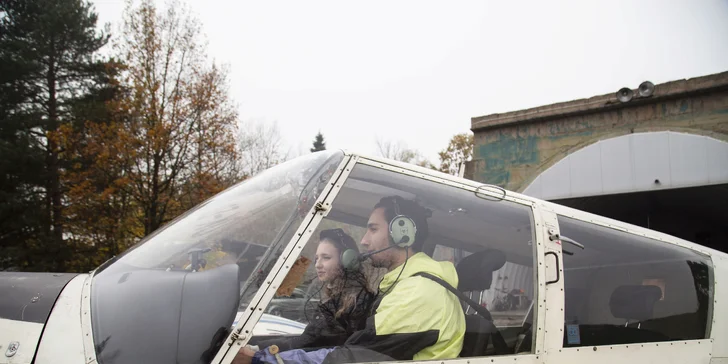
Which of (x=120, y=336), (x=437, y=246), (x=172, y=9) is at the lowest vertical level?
(x=120, y=336)

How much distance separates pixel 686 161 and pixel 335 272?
353 inches

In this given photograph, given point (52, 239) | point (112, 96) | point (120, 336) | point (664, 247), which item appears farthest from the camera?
point (112, 96)

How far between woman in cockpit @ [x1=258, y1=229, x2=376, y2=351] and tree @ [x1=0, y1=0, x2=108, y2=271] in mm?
18750

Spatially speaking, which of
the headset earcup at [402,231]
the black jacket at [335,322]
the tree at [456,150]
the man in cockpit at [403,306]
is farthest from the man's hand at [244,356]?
the tree at [456,150]

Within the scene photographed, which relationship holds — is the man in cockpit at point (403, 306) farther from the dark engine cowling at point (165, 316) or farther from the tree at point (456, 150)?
the tree at point (456, 150)

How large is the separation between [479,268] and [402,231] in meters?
0.45

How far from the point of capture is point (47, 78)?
64.4 feet

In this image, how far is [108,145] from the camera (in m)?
16.6

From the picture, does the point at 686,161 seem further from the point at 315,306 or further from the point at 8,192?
the point at 8,192

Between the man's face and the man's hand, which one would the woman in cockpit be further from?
the man's hand

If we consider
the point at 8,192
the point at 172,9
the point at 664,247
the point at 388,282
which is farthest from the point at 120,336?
the point at 8,192

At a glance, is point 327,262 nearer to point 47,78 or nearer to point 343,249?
point 343,249

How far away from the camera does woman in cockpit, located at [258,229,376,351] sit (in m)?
2.17

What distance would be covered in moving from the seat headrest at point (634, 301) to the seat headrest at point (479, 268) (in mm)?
840
